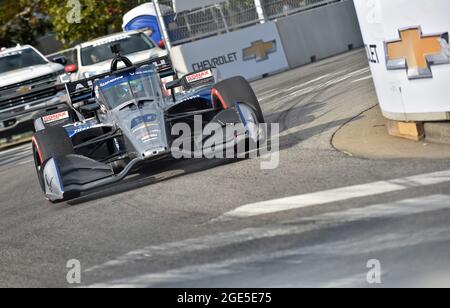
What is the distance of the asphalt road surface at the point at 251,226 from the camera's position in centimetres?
574

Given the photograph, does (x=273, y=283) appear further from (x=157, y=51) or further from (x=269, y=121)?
(x=157, y=51)

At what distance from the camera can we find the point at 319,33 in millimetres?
22656

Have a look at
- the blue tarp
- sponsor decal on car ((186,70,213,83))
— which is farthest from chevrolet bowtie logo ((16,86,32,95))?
sponsor decal on car ((186,70,213,83))

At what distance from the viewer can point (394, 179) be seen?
7.70 metres

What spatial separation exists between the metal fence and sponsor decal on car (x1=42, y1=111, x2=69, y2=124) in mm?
9586

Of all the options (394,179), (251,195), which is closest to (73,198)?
(251,195)

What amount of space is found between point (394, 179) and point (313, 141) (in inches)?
119

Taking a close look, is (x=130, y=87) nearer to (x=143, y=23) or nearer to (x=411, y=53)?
(x=411, y=53)

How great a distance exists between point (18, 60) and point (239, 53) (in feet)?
17.1

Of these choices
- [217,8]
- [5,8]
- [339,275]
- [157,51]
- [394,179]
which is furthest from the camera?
[5,8]

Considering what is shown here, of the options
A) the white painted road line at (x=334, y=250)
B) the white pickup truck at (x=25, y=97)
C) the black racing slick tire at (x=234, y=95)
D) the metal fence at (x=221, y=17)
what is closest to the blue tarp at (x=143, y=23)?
the metal fence at (x=221, y=17)

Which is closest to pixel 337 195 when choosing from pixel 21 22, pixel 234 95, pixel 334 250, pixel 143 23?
pixel 334 250

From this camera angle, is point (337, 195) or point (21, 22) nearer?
point (337, 195)

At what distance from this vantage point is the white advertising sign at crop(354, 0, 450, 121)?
851 centimetres
